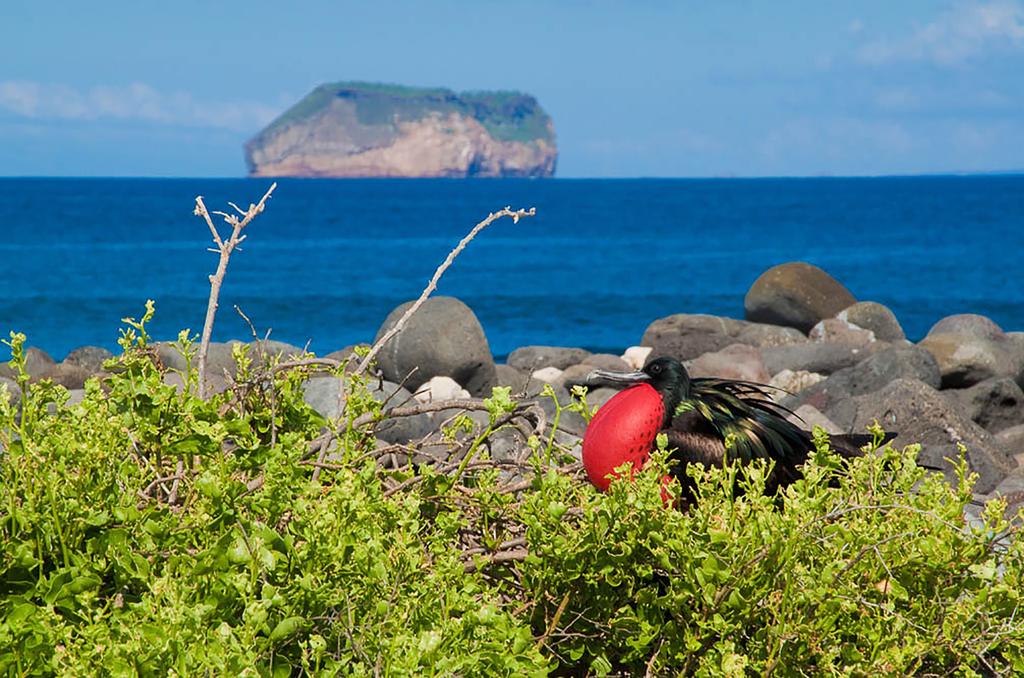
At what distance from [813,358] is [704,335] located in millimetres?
1692

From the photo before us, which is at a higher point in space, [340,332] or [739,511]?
[739,511]

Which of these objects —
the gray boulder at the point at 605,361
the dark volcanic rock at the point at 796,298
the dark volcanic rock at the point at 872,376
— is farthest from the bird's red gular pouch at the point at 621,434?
the dark volcanic rock at the point at 796,298

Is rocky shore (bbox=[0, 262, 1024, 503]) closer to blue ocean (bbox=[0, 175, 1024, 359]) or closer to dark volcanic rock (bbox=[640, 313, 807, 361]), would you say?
dark volcanic rock (bbox=[640, 313, 807, 361])

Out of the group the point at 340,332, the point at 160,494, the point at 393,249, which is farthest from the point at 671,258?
the point at 160,494

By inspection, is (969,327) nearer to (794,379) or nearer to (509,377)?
(794,379)

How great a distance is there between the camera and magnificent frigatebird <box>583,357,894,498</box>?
12.4 feet

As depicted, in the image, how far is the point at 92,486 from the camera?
116 inches

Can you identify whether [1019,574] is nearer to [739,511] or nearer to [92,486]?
[739,511]

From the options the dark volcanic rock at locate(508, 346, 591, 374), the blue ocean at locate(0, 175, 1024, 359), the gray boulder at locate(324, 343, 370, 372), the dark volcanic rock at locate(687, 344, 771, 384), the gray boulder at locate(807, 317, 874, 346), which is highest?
the gray boulder at locate(324, 343, 370, 372)

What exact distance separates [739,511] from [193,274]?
115 ft

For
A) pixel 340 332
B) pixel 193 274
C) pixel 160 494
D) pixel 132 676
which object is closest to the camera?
pixel 132 676

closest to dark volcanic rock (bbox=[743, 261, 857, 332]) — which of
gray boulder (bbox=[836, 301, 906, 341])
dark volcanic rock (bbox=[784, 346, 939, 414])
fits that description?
gray boulder (bbox=[836, 301, 906, 341])

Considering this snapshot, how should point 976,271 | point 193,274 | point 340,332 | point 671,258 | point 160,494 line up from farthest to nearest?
point 671,258 < point 976,271 < point 193,274 < point 340,332 < point 160,494

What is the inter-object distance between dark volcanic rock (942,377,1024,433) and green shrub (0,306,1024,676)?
8819mm
